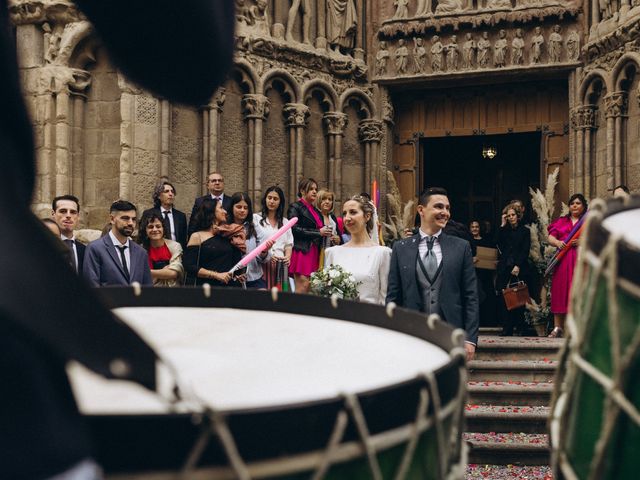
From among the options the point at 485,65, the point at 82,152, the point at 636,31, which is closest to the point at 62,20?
the point at 82,152

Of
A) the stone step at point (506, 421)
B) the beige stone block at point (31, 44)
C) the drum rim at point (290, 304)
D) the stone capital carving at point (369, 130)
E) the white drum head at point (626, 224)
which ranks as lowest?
the stone step at point (506, 421)

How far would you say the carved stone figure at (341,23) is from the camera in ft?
39.5

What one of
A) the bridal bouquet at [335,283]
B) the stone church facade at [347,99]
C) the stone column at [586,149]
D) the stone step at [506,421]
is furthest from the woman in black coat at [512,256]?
the bridal bouquet at [335,283]

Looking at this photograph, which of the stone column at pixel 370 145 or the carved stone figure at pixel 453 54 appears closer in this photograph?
Result: the carved stone figure at pixel 453 54

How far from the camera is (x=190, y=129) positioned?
1064cm

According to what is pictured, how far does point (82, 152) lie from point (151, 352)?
32.4 feet

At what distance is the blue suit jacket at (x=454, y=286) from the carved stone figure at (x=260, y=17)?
23.7 ft

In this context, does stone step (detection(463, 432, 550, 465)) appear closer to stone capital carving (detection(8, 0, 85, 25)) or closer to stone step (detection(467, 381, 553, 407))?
stone step (detection(467, 381, 553, 407))

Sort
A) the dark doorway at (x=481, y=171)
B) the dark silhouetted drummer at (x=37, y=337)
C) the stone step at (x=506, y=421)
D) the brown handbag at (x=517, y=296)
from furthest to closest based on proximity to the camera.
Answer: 1. the dark doorway at (x=481, y=171)
2. the brown handbag at (x=517, y=296)
3. the stone step at (x=506, y=421)
4. the dark silhouetted drummer at (x=37, y=337)

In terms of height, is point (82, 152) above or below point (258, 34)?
below

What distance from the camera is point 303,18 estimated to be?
11.7m

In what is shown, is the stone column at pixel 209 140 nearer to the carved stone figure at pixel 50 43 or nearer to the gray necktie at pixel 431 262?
the carved stone figure at pixel 50 43

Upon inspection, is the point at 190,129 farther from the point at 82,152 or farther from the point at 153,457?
the point at 153,457

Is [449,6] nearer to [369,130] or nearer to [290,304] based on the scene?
[369,130]
